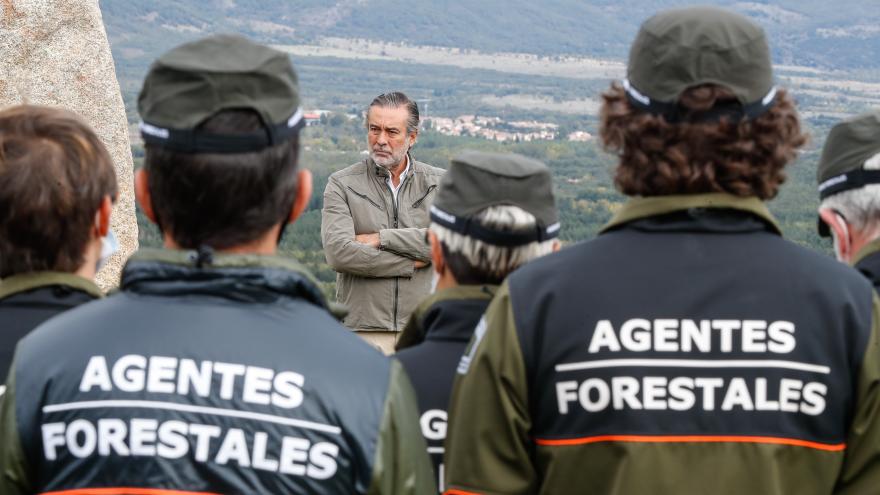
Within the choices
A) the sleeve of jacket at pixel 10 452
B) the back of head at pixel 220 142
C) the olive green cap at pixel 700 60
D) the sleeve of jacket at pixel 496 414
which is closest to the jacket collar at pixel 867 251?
the olive green cap at pixel 700 60

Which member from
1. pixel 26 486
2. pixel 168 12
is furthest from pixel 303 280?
pixel 168 12

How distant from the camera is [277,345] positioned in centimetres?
214

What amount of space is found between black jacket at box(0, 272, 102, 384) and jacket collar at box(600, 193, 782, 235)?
4.21ft

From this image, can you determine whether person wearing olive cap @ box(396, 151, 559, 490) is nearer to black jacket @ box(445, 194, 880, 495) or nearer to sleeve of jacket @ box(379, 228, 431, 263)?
black jacket @ box(445, 194, 880, 495)

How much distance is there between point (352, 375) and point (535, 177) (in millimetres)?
1201

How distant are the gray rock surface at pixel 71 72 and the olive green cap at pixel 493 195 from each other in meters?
5.03

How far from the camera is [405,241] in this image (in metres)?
6.41

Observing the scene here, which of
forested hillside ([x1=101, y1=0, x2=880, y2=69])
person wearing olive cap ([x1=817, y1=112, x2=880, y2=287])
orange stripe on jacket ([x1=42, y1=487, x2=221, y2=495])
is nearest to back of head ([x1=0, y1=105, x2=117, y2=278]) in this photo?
orange stripe on jacket ([x1=42, y1=487, x2=221, y2=495])

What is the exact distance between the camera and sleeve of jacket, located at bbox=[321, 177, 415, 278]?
21.2 feet

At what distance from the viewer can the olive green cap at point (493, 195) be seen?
122 inches

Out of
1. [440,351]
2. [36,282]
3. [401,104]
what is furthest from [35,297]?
[401,104]

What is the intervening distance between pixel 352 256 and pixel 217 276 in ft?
14.0

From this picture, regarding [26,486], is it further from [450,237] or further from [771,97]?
[771,97]

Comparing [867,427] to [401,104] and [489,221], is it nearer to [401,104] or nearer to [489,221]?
[489,221]
